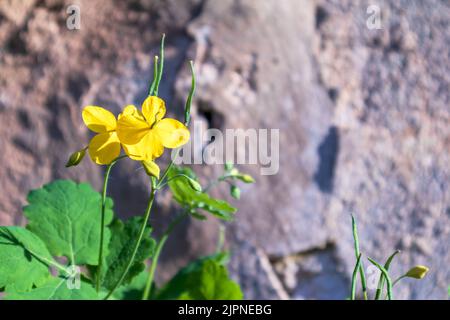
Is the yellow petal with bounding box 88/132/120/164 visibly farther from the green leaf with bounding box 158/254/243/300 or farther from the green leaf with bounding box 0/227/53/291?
the green leaf with bounding box 158/254/243/300

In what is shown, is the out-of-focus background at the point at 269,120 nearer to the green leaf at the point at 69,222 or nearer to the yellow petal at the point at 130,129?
the green leaf at the point at 69,222

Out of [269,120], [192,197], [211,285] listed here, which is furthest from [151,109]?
[269,120]

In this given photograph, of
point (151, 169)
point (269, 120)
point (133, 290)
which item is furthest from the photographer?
point (269, 120)

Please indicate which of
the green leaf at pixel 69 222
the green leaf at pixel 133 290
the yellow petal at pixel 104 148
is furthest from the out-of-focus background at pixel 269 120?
the yellow petal at pixel 104 148

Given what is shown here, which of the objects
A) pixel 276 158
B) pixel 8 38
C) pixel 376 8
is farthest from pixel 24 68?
pixel 376 8

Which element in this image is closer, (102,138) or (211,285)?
(102,138)

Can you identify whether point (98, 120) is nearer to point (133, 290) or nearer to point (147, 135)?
point (147, 135)
